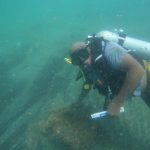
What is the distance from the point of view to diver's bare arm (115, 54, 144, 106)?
426cm

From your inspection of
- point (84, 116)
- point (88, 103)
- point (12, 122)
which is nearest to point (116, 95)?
point (84, 116)

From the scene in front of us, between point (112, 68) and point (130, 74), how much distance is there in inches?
12.1

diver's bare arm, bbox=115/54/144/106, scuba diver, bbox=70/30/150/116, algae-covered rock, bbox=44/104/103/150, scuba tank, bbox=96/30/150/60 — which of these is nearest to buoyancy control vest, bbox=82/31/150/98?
scuba diver, bbox=70/30/150/116

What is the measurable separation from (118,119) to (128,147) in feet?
2.36

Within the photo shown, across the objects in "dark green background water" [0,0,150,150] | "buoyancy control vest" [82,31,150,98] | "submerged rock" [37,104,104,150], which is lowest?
"dark green background water" [0,0,150,150]

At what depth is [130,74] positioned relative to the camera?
14.1 feet

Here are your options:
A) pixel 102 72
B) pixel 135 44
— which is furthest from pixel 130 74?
pixel 135 44

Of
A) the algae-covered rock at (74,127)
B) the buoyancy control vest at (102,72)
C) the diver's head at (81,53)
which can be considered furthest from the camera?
the algae-covered rock at (74,127)

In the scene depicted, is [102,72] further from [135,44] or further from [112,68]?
[135,44]

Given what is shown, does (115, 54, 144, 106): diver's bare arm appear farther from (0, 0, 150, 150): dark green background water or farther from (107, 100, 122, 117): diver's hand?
(0, 0, 150, 150): dark green background water

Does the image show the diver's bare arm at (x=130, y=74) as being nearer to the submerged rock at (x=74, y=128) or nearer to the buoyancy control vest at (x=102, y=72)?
the buoyancy control vest at (x=102, y=72)

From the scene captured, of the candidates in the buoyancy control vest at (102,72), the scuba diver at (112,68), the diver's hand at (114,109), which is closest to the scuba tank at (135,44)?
the scuba diver at (112,68)

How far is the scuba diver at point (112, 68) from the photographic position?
4308 mm

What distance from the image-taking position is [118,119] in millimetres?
6840
